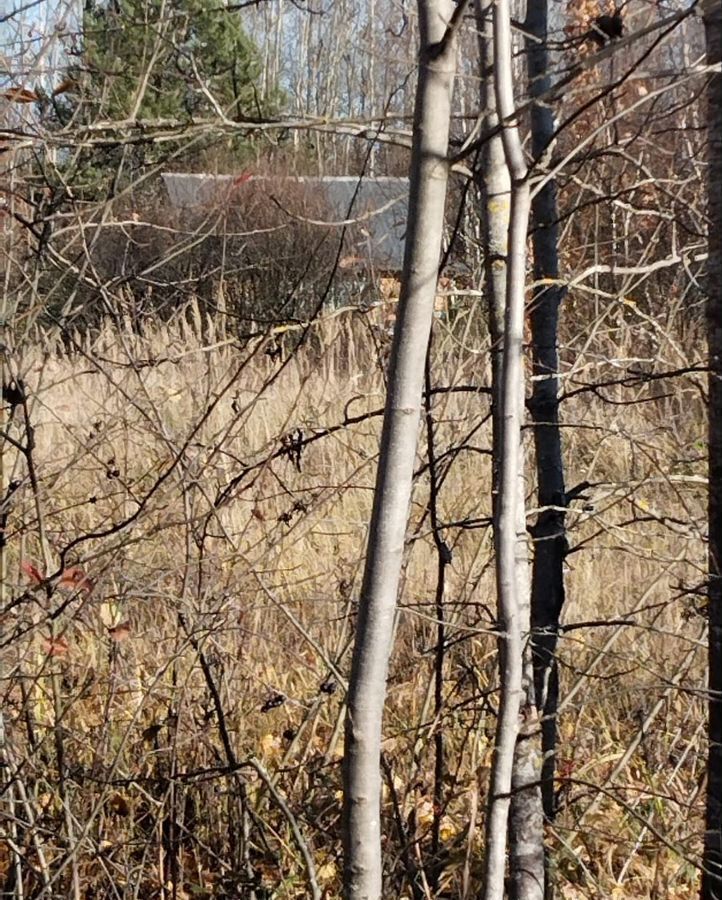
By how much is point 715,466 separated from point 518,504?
1.73 ft

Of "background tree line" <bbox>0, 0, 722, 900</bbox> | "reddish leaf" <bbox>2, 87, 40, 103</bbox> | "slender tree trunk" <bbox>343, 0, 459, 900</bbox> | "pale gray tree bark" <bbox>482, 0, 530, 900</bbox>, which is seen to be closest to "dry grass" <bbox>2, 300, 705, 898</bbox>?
"background tree line" <bbox>0, 0, 722, 900</bbox>

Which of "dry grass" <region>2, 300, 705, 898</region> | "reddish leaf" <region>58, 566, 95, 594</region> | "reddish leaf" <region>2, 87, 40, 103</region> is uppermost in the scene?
"reddish leaf" <region>2, 87, 40, 103</region>

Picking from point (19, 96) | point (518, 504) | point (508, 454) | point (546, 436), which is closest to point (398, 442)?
point (508, 454)

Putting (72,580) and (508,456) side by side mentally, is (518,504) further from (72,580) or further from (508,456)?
(72,580)

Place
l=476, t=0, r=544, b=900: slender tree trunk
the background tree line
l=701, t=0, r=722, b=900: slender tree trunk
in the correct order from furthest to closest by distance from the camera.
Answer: l=701, t=0, r=722, b=900: slender tree trunk < l=476, t=0, r=544, b=900: slender tree trunk < the background tree line

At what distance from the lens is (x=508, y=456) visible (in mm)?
1445

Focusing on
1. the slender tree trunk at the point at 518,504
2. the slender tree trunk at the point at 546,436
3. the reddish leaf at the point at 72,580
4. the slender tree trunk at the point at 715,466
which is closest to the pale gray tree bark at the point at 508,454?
the slender tree trunk at the point at 518,504

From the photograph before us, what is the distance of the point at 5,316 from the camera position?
7.75ft

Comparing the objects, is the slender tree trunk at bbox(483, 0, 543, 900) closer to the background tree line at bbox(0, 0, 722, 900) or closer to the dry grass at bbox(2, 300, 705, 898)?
the background tree line at bbox(0, 0, 722, 900)

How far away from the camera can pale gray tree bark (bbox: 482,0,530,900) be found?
138 cm

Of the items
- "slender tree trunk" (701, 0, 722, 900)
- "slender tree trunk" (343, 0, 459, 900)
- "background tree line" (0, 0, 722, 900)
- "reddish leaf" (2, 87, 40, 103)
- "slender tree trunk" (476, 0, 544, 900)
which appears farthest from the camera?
"reddish leaf" (2, 87, 40, 103)

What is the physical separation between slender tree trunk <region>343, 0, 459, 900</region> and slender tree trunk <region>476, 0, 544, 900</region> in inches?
12.7

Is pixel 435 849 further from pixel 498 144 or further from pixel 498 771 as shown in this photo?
pixel 498 144

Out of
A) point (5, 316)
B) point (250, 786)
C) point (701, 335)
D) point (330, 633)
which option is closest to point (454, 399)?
point (330, 633)
